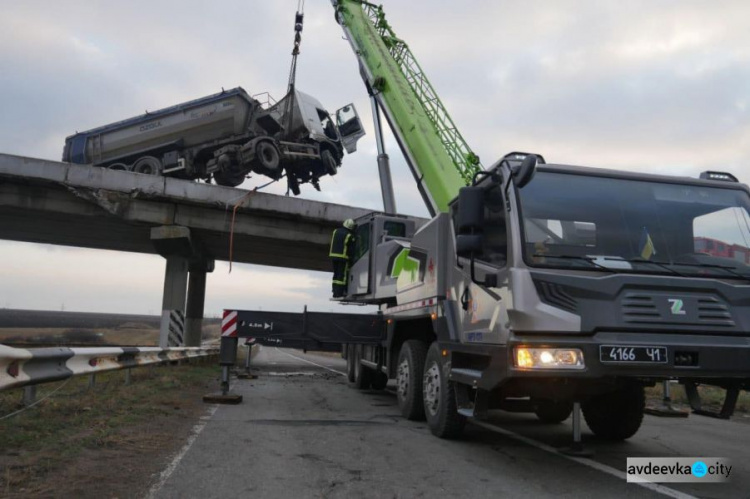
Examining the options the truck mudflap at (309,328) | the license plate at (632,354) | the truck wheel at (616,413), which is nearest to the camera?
the license plate at (632,354)

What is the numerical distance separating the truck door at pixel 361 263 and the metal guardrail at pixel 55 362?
13.2 ft

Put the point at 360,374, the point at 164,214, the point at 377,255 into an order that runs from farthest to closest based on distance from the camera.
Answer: the point at 164,214
the point at 360,374
the point at 377,255

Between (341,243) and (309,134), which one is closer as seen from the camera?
(341,243)

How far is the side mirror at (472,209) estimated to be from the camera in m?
5.05

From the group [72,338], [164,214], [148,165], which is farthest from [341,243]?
[72,338]

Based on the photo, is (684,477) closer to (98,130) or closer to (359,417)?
(359,417)

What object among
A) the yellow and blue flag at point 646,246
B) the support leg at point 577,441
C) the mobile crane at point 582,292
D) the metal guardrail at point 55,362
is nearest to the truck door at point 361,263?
the mobile crane at point 582,292

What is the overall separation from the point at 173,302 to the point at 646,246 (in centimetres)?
1962

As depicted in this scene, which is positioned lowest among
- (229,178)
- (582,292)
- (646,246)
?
(582,292)

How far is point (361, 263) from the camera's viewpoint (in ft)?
36.0

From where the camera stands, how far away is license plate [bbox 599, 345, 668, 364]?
4273mm

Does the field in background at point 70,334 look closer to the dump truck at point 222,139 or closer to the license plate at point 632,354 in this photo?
the dump truck at point 222,139

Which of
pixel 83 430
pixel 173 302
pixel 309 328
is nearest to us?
pixel 83 430

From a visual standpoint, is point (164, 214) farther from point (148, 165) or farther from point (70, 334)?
point (70, 334)
